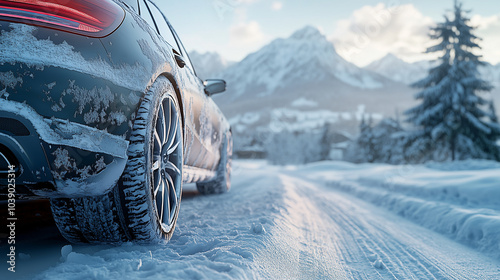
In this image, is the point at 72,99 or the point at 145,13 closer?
the point at 72,99

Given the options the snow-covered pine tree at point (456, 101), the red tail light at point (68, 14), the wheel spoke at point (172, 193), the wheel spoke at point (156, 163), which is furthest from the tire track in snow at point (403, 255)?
the snow-covered pine tree at point (456, 101)

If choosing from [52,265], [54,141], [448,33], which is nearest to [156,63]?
[54,141]

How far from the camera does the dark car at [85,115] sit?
117 cm

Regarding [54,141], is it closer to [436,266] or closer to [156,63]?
[156,63]

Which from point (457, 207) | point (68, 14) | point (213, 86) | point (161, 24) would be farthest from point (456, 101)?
point (68, 14)

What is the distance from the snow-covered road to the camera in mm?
1373

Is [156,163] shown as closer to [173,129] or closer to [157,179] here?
[157,179]

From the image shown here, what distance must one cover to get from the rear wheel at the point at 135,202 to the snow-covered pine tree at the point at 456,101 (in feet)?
67.5

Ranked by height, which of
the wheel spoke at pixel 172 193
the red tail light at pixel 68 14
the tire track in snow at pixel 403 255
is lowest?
the tire track in snow at pixel 403 255

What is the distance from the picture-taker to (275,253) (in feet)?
6.00

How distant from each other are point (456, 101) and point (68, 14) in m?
22.1

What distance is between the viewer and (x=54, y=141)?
3.99 feet

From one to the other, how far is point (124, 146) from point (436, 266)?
2.09 meters

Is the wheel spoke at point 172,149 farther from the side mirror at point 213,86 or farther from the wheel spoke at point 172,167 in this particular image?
the side mirror at point 213,86
